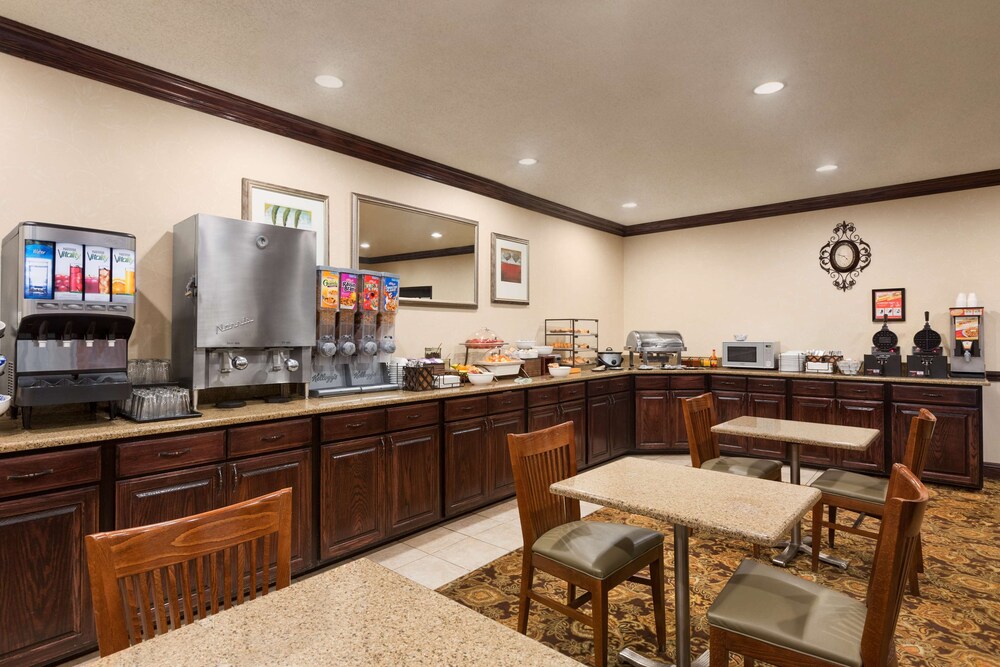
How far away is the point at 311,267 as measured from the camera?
3.30 meters

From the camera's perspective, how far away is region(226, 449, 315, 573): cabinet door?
2.69 meters

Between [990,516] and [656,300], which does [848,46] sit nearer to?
[990,516]

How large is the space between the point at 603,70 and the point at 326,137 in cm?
203

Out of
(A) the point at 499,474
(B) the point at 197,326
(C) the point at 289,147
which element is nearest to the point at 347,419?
(B) the point at 197,326

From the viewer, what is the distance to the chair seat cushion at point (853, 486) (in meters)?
2.89

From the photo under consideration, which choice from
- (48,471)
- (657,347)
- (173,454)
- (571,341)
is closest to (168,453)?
(173,454)

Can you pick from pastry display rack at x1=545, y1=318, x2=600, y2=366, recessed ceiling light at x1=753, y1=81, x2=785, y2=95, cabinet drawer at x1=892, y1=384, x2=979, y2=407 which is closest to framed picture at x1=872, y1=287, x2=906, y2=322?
cabinet drawer at x1=892, y1=384, x2=979, y2=407

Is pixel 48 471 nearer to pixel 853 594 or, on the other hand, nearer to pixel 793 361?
pixel 853 594

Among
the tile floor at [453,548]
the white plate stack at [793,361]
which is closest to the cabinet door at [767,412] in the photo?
the white plate stack at [793,361]

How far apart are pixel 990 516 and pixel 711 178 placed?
3.52 metres

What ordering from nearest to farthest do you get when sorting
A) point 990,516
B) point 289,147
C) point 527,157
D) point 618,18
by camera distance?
point 618,18 → point 289,147 → point 990,516 → point 527,157

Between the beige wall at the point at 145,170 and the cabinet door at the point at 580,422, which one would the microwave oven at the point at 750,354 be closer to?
the cabinet door at the point at 580,422

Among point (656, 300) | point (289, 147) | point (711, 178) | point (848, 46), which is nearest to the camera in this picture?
point (848, 46)

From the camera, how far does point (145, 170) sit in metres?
3.03
